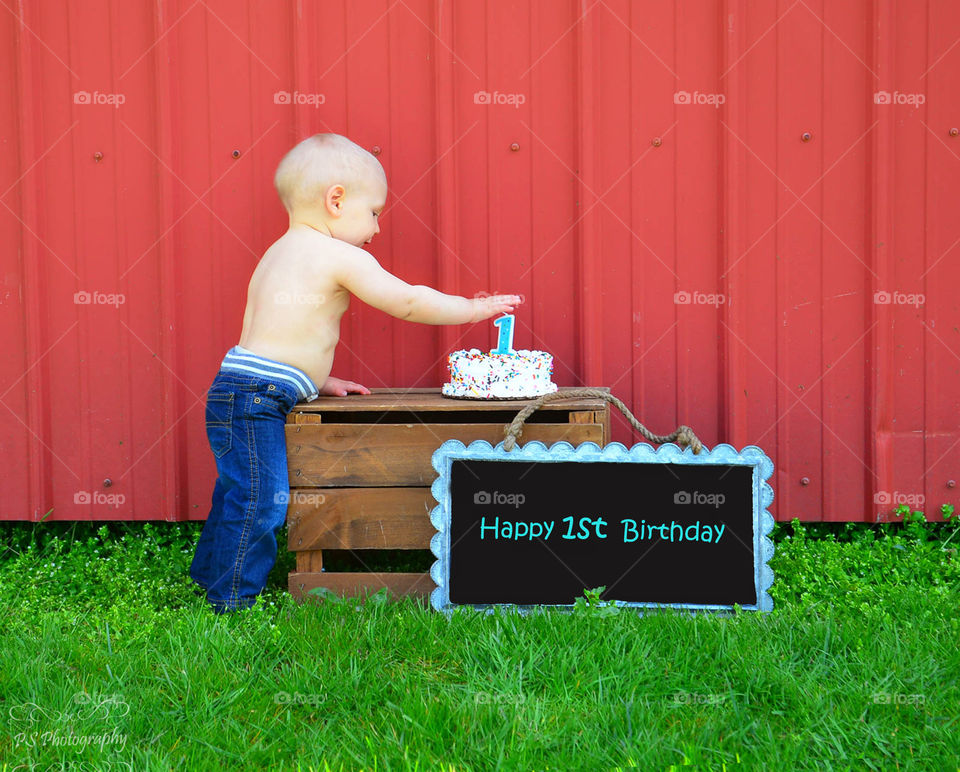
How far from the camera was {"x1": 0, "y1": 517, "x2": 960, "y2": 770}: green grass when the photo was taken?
163 cm

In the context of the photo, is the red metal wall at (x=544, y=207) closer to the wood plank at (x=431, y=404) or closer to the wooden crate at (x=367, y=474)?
the wood plank at (x=431, y=404)

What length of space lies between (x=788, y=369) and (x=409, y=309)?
1.42m

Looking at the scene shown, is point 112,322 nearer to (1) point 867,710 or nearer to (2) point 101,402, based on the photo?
(2) point 101,402

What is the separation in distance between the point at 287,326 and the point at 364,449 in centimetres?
44

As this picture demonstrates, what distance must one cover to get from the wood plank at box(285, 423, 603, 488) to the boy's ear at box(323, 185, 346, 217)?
669 mm
